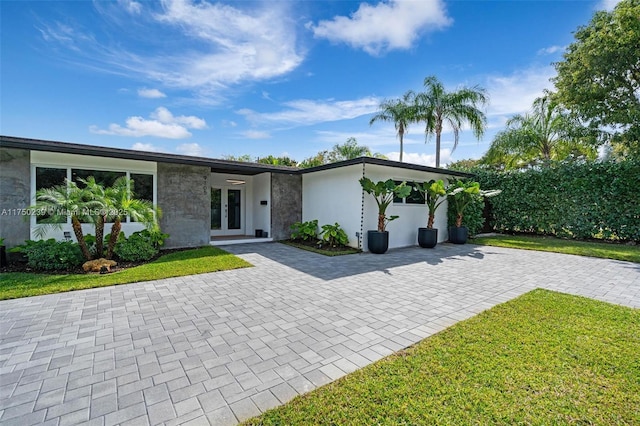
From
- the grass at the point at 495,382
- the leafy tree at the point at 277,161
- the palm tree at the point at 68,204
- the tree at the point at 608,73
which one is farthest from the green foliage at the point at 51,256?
the leafy tree at the point at 277,161

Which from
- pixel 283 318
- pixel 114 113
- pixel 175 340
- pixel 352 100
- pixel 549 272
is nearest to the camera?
pixel 175 340

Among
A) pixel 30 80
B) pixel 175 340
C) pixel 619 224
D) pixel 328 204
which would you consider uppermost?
pixel 30 80

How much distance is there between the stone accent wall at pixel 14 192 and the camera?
7227 millimetres

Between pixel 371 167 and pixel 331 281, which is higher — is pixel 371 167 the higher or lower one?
the higher one

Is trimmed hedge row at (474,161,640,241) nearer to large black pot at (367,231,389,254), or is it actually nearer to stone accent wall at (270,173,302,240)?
large black pot at (367,231,389,254)

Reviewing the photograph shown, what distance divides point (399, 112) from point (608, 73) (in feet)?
32.7

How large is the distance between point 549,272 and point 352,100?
38.3 feet

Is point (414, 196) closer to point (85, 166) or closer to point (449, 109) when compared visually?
point (449, 109)

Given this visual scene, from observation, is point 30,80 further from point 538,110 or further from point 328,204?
point 538,110

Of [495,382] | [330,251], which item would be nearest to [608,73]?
[330,251]

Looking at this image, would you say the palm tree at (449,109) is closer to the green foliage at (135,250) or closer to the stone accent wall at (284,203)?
the stone accent wall at (284,203)

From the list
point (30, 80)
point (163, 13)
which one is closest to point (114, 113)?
point (30, 80)

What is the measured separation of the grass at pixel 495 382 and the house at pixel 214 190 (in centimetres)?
653

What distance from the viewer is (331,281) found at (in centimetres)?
610
